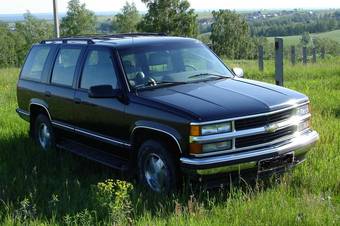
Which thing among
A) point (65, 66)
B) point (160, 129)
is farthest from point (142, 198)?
point (65, 66)

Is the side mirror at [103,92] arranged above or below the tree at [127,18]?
below

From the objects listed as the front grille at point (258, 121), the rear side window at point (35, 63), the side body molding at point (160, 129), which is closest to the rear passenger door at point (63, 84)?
the rear side window at point (35, 63)

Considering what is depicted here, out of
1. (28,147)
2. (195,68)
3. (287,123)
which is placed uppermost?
(195,68)

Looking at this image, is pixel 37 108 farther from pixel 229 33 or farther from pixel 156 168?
pixel 229 33

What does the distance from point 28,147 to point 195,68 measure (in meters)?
3.04

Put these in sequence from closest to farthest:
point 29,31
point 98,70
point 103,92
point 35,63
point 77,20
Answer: point 103,92, point 98,70, point 35,63, point 77,20, point 29,31

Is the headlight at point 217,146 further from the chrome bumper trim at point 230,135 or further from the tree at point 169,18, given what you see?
the tree at point 169,18

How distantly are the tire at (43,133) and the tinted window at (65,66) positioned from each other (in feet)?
2.33

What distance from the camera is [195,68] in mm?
6711

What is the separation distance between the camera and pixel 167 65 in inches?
258

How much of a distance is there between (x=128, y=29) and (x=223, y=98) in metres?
80.9

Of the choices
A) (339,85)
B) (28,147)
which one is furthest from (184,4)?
(28,147)

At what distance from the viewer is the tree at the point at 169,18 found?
2109 inches

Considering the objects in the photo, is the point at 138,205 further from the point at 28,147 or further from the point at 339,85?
the point at 339,85
